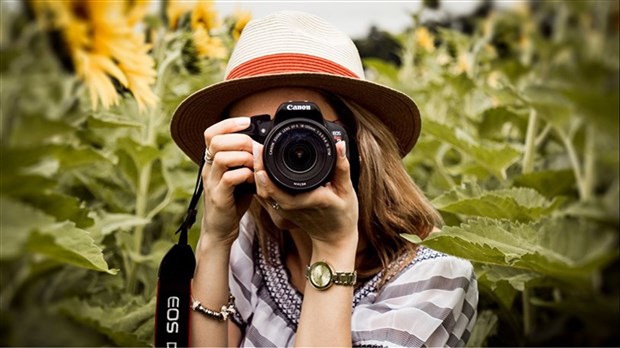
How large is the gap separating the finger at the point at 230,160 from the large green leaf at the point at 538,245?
1.20 ft

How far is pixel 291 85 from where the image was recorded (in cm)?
120

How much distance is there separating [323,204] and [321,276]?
0.41 feet

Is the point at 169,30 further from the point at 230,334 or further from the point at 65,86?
the point at 65,86

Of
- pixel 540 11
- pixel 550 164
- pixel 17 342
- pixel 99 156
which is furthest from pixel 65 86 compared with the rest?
pixel 550 164

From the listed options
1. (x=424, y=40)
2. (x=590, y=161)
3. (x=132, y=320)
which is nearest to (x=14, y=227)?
(x=590, y=161)

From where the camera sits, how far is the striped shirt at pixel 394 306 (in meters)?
1.21

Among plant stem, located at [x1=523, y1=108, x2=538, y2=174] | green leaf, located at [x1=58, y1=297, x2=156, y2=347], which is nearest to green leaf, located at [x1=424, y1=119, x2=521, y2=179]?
plant stem, located at [x1=523, y1=108, x2=538, y2=174]

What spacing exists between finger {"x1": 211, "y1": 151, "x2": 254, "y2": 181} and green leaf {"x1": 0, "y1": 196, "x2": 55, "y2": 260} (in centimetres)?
75

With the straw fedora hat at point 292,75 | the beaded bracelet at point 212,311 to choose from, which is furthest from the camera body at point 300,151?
the beaded bracelet at point 212,311

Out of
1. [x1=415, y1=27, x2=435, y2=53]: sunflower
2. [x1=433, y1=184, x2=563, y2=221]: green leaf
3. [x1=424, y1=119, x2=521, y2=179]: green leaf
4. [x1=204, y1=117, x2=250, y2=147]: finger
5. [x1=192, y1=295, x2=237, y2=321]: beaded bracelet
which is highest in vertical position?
[x1=415, y1=27, x2=435, y2=53]: sunflower

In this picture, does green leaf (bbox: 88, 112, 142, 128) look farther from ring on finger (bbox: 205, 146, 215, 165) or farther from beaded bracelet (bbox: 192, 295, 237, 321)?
beaded bracelet (bbox: 192, 295, 237, 321)

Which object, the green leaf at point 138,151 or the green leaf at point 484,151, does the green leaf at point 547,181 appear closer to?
the green leaf at point 484,151

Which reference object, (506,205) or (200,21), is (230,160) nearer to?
(506,205)

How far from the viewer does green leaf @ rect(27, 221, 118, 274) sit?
14.6 inches
